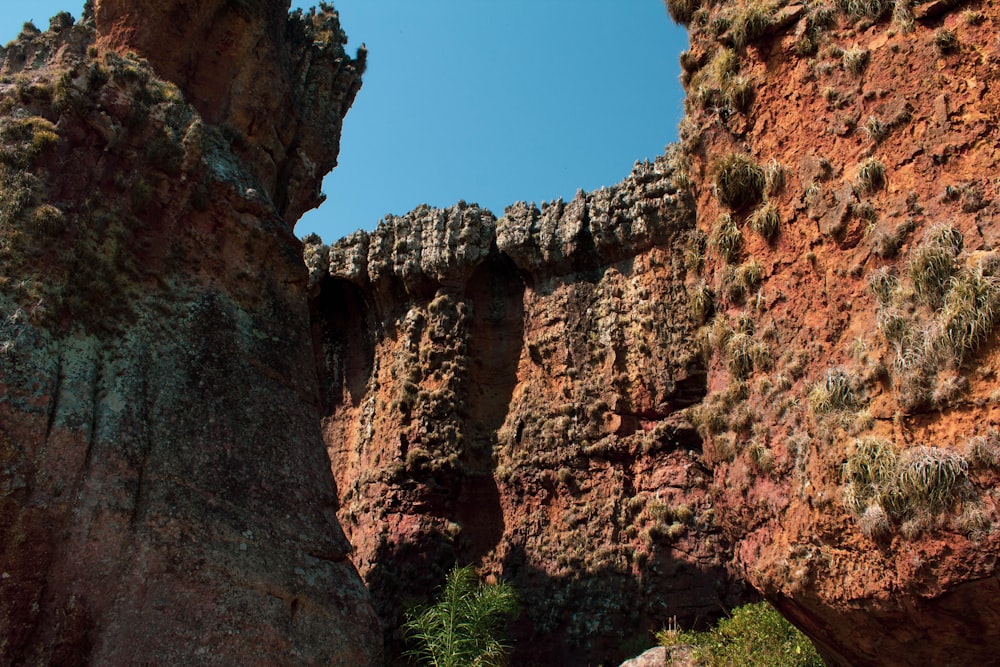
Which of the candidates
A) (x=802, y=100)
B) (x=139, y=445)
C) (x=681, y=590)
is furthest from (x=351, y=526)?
(x=802, y=100)

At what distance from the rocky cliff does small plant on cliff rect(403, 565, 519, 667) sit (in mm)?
2599

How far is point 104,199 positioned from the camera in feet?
37.8

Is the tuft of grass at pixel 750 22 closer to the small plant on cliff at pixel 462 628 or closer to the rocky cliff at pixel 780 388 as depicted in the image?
the rocky cliff at pixel 780 388

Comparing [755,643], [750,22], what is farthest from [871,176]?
[755,643]

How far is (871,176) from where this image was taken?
8.29m

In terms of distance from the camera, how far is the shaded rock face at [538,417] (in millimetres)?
16703

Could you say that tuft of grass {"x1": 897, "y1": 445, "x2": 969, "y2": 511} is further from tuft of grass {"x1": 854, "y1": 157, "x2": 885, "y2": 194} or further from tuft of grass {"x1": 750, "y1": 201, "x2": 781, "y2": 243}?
tuft of grass {"x1": 750, "y1": 201, "x2": 781, "y2": 243}

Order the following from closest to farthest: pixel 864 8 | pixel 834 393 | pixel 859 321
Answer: pixel 834 393
pixel 859 321
pixel 864 8

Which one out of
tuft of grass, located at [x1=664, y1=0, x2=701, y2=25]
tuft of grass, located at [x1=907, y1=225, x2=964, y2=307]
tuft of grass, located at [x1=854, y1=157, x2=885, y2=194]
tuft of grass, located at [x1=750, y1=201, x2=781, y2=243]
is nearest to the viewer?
tuft of grass, located at [x1=907, y1=225, x2=964, y2=307]

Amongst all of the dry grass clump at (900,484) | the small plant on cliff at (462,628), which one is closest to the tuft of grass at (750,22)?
the dry grass clump at (900,484)

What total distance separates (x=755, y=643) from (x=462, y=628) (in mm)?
5027

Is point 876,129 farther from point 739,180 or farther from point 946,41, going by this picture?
point 739,180

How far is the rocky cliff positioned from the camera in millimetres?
6879

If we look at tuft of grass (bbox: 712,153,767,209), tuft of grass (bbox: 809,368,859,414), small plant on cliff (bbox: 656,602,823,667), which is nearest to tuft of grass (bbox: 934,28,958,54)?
tuft of grass (bbox: 712,153,767,209)
